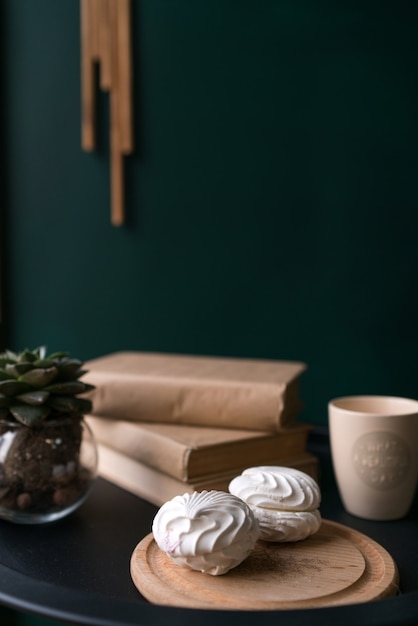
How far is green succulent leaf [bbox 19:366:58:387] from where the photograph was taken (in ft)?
2.20

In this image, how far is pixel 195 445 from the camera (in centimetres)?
72

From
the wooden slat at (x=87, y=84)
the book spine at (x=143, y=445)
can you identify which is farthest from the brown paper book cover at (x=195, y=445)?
the wooden slat at (x=87, y=84)

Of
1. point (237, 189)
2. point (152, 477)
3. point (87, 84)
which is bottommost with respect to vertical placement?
point (152, 477)

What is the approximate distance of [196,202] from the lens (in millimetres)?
1227

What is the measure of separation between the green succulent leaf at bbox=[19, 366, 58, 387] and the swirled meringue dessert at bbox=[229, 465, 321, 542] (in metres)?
0.20

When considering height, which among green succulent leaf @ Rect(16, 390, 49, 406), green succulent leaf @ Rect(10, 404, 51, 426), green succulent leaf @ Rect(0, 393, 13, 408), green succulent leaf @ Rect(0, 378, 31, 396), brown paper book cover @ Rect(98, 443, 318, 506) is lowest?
brown paper book cover @ Rect(98, 443, 318, 506)

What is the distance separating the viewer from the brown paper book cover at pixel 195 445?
2.36 ft

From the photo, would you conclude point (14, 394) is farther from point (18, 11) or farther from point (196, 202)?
point (18, 11)

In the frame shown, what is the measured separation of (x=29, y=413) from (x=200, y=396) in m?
0.21

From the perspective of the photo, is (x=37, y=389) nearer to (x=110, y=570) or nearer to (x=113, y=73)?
(x=110, y=570)

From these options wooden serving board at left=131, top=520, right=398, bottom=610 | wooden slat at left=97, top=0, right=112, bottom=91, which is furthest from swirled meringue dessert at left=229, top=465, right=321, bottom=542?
wooden slat at left=97, top=0, right=112, bottom=91

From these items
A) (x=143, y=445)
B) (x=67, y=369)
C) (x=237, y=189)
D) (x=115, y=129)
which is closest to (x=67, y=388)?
(x=67, y=369)

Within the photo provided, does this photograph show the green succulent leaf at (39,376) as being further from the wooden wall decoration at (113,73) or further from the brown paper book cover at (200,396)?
the wooden wall decoration at (113,73)

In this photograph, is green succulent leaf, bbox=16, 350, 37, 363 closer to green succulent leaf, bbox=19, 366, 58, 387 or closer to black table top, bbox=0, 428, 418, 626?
green succulent leaf, bbox=19, 366, 58, 387
